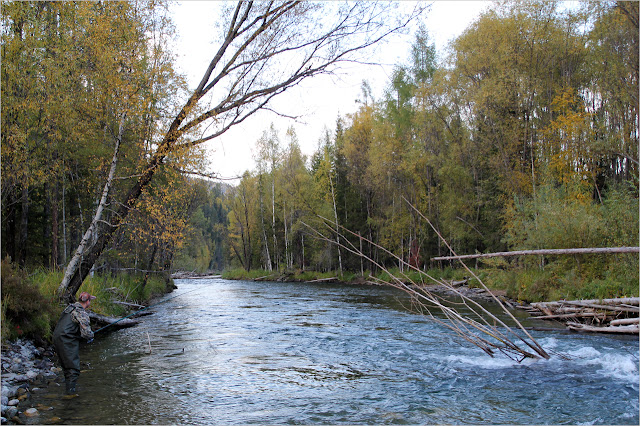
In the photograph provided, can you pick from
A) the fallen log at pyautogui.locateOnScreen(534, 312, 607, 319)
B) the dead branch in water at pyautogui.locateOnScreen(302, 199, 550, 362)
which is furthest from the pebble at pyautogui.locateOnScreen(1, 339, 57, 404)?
the fallen log at pyautogui.locateOnScreen(534, 312, 607, 319)

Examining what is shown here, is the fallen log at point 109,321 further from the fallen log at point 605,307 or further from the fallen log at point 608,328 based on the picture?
the fallen log at point 605,307

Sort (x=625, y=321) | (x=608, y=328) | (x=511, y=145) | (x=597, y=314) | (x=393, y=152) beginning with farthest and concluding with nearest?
1. (x=393, y=152)
2. (x=511, y=145)
3. (x=597, y=314)
4. (x=608, y=328)
5. (x=625, y=321)

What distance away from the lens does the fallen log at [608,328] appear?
10445 mm

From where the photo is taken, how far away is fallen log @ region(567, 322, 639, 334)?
10.4m

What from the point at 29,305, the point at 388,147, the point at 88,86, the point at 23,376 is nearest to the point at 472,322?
the point at 23,376

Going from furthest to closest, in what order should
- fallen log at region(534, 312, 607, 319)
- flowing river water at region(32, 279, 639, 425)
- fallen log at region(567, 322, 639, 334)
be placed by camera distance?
fallen log at region(534, 312, 607, 319)
fallen log at region(567, 322, 639, 334)
flowing river water at region(32, 279, 639, 425)

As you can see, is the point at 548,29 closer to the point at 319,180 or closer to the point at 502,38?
the point at 502,38

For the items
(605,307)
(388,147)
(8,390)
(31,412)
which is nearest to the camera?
(31,412)

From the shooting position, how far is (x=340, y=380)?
286 inches

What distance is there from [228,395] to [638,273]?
1242 cm

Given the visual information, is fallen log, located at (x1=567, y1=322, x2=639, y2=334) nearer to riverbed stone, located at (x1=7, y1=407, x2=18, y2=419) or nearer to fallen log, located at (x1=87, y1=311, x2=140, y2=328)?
fallen log, located at (x1=87, y1=311, x2=140, y2=328)

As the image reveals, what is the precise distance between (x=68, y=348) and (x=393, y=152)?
96.3 ft

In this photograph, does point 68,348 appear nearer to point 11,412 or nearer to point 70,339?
point 70,339

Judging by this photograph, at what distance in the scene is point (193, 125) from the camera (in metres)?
10.5
